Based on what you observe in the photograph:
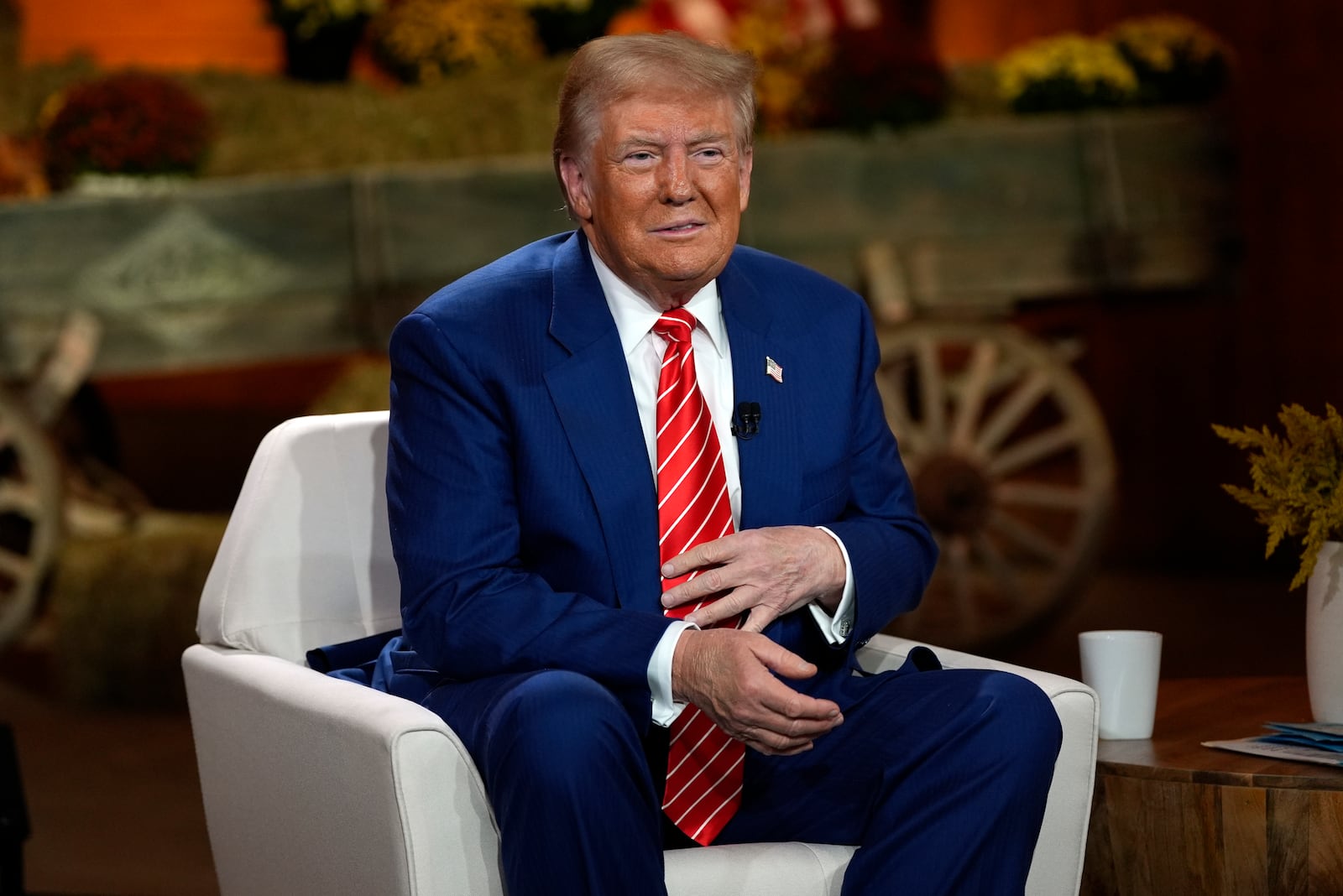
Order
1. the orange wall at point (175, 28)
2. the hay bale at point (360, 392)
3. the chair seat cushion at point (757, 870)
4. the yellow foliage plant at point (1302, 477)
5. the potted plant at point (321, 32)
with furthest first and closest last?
the orange wall at point (175, 28)
the potted plant at point (321, 32)
the hay bale at point (360, 392)
the yellow foliage plant at point (1302, 477)
the chair seat cushion at point (757, 870)

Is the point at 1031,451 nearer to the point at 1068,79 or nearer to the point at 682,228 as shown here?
the point at 1068,79

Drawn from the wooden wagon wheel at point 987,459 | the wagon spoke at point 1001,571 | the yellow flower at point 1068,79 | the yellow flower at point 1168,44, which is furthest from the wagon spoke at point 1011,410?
the yellow flower at point 1168,44

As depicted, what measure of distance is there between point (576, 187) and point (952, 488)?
281 centimetres

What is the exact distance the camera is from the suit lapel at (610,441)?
6.34 ft

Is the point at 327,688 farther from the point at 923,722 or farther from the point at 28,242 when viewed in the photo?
the point at 28,242

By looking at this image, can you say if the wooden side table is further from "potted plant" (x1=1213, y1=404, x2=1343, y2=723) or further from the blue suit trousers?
the blue suit trousers

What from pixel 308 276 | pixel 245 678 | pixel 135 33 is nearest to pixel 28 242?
pixel 308 276

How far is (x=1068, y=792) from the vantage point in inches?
75.5

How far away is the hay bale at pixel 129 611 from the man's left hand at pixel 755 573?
305 cm

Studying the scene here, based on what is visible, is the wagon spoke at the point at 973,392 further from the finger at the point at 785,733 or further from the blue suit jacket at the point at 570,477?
Result: the finger at the point at 785,733

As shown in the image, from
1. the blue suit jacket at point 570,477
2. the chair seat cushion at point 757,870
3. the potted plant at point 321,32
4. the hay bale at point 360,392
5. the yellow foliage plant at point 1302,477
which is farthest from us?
the potted plant at point 321,32

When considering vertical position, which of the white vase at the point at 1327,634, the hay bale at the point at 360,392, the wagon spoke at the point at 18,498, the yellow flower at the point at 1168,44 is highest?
the yellow flower at the point at 1168,44

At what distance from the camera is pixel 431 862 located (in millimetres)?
1700

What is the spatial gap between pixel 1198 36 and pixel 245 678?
3.92 m
